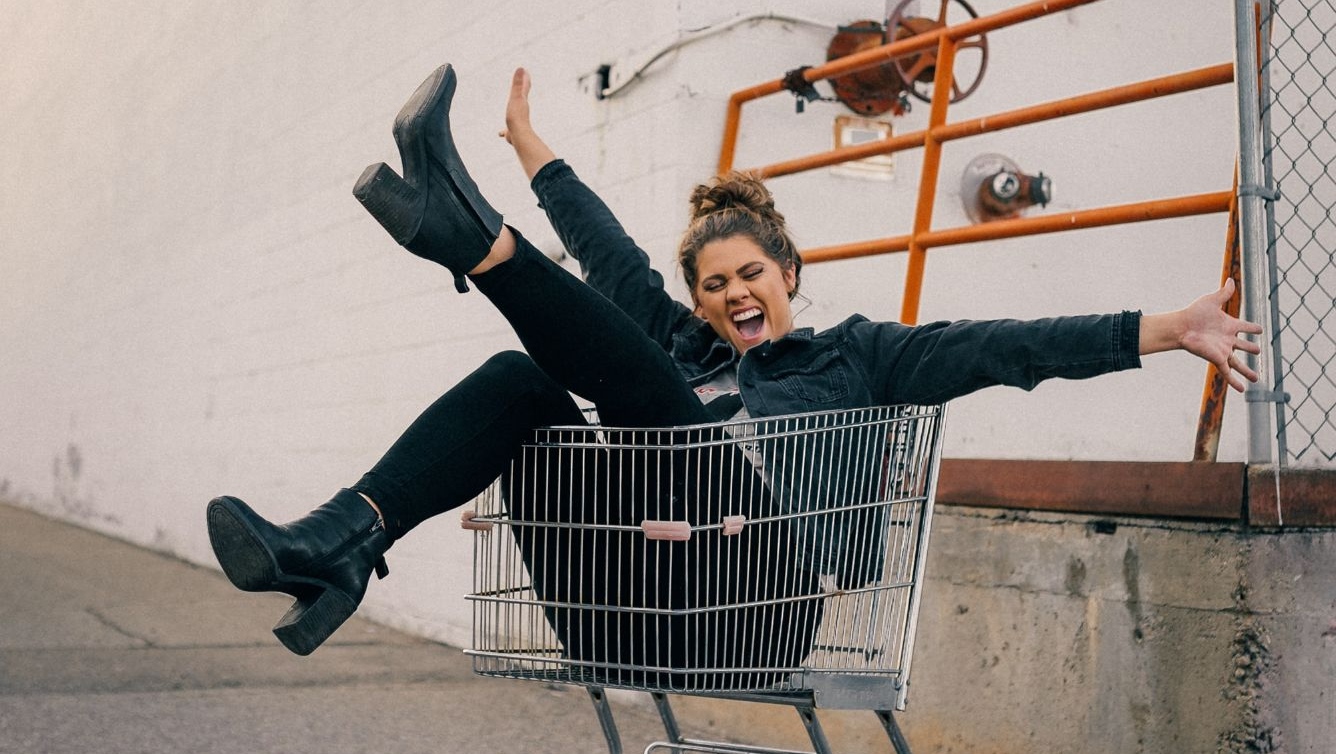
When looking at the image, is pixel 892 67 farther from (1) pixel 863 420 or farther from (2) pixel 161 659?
(2) pixel 161 659

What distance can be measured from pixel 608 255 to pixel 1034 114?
1240 mm

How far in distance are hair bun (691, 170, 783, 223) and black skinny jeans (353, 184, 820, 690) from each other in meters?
0.66

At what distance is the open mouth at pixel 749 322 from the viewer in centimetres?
272

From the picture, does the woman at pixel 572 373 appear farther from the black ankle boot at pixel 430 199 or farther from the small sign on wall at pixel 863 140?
the small sign on wall at pixel 863 140

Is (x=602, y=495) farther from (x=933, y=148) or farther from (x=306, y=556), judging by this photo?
(x=933, y=148)

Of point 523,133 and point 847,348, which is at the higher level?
point 523,133

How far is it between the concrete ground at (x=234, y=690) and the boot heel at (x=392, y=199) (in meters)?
2.41

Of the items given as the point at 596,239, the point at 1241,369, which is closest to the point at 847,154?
the point at 596,239

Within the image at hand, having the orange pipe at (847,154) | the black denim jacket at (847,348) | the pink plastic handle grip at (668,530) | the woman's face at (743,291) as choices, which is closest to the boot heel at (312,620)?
the pink plastic handle grip at (668,530)

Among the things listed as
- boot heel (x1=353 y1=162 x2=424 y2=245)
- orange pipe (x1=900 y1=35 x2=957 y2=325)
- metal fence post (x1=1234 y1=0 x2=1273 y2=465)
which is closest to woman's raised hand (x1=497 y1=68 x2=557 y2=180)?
boot heel (x1=353 y1=162 x2=424 y2=245)

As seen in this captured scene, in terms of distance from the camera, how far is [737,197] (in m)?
2.88

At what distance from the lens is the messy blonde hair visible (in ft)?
9.08

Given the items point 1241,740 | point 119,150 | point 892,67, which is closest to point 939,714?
point 1241,740

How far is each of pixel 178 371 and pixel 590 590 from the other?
7272mm
